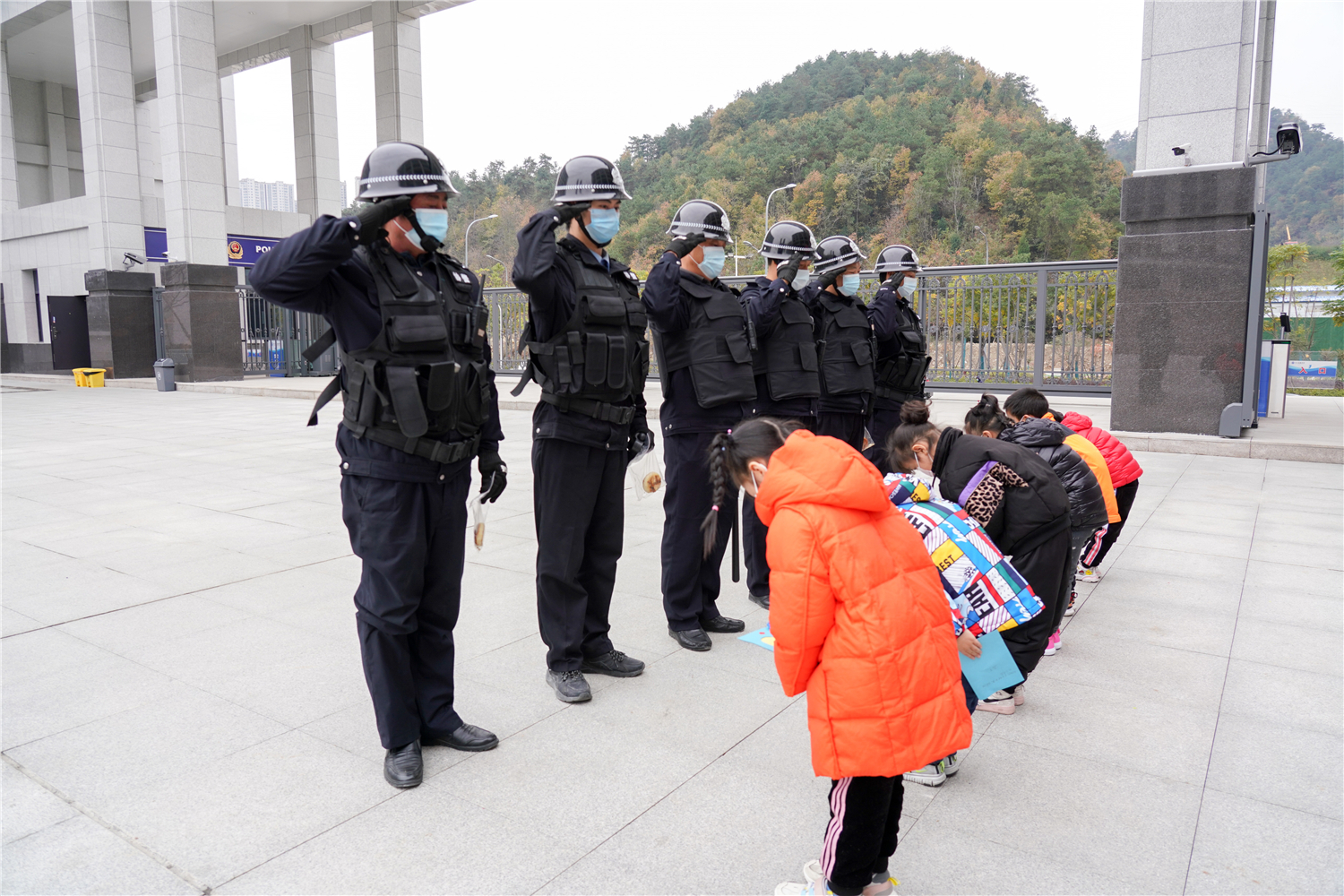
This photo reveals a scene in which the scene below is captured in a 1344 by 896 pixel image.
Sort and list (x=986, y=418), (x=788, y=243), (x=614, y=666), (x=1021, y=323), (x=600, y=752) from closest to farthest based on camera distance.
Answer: (x=600, y=752), (x=614, y=666), (x=986, y=418), (x=788, y=243), (x=1021, y=323)

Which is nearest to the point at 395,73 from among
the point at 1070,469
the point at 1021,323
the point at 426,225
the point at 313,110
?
the point at 313,110

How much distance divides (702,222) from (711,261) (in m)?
0.20

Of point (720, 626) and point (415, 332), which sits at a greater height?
point (415, 332)

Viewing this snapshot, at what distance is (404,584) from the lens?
2.94 meters

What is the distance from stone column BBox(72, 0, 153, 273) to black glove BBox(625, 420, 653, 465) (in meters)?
A: 24.1

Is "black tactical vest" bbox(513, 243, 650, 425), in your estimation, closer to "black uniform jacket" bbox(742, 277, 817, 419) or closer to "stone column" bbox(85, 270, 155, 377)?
"black uniform jacket" bbox(742, 277, 817, 419)

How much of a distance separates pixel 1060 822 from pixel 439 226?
280 centimetres

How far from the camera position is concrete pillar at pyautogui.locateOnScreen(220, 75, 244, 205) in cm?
3047

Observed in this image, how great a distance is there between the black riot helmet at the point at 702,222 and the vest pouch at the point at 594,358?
0.91 meters

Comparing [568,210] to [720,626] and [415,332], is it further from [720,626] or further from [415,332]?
[720,626]

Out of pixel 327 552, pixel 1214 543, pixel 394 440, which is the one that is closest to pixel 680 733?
pixel 394 440

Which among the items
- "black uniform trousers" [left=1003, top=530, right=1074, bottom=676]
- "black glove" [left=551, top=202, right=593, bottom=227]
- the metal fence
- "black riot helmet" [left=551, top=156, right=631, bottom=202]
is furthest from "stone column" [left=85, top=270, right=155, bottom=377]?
"black uniform trousers" [left=1003, top=530, right=1074, bottom=676]

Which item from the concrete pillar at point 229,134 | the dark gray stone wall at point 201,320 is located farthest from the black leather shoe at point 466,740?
the concrete pillar at point 229,134

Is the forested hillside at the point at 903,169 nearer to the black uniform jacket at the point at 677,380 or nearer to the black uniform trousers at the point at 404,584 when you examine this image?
the black uniform jacket at the point at 677,380
